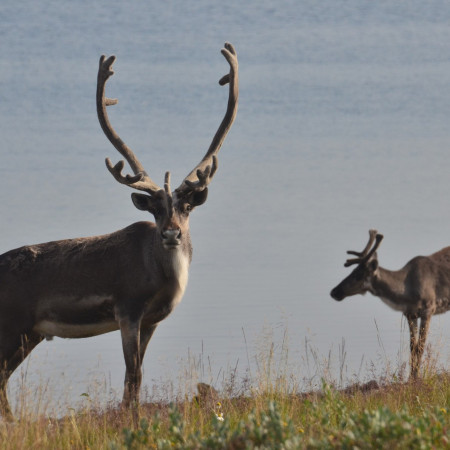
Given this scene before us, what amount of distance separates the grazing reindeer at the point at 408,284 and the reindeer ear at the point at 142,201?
508 cm

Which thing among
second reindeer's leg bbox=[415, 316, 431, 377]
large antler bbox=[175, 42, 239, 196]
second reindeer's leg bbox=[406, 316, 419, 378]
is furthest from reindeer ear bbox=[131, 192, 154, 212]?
second reindeer's leg bbox=[415, 316, 431, 377]

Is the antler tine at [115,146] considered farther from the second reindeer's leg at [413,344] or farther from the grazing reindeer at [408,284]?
the grazing reindeer at [408,284]

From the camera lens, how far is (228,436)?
586 centimetres

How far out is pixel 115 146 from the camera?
32.2 ft

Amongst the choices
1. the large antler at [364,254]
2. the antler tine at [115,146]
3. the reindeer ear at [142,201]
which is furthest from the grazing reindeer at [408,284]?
the reindeer ear at [142,201]

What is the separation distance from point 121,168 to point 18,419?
266 cm

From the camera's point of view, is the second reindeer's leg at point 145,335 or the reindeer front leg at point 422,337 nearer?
the second reindeer's leg at point 145,335

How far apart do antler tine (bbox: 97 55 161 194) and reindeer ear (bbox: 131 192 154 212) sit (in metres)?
0.11

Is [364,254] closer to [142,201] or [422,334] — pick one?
[422,334]

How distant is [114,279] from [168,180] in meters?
1.11

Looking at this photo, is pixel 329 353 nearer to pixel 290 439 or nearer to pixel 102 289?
pixel 102 289

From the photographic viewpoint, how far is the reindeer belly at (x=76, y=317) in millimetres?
8953

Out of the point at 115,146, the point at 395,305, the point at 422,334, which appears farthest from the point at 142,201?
the point at 395,305

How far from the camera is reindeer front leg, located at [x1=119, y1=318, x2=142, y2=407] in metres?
8.52
